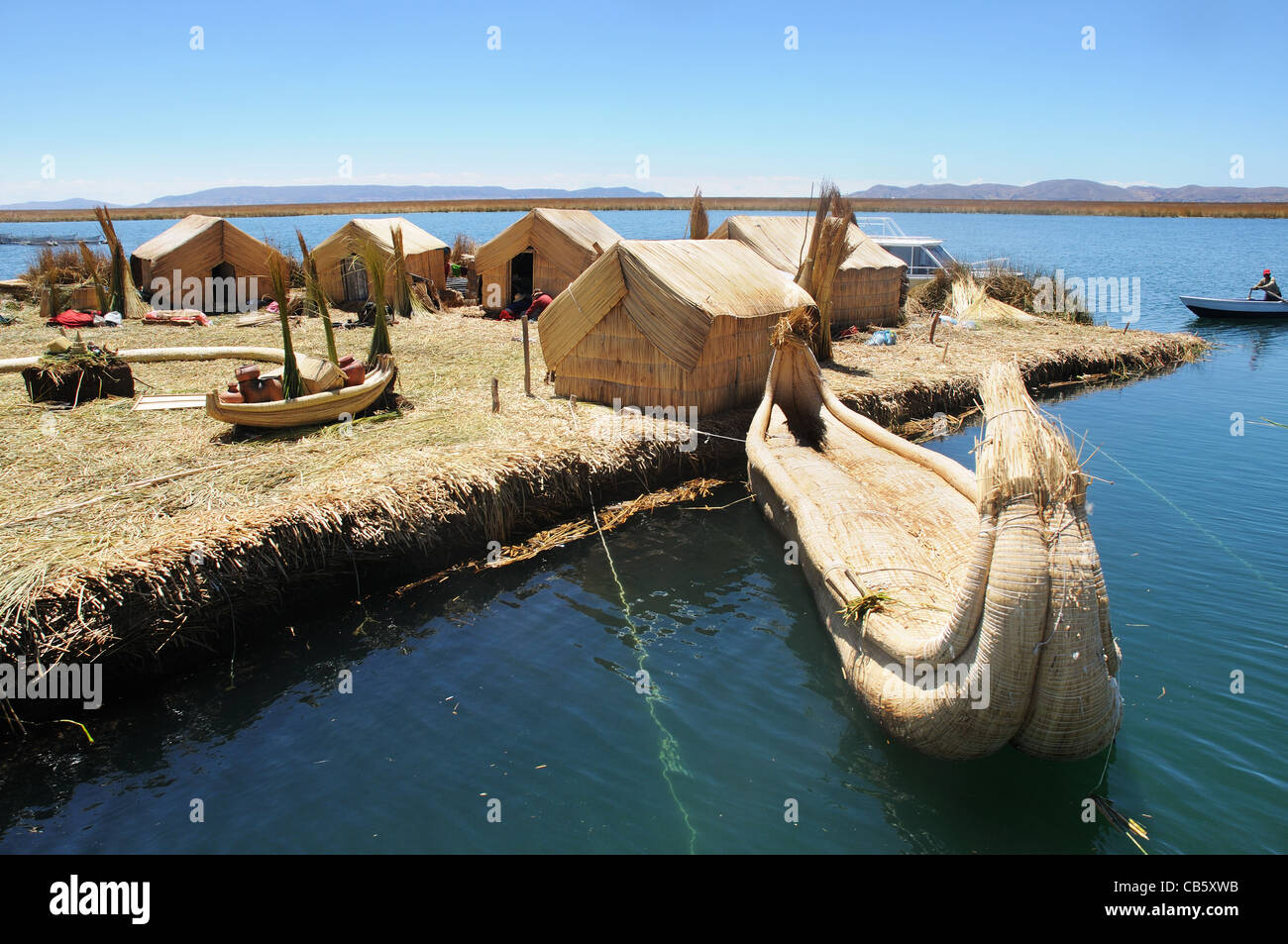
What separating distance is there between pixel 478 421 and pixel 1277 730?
803cm

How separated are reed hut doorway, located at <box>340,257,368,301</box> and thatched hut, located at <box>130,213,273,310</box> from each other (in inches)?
70.3

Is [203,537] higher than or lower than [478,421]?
lower

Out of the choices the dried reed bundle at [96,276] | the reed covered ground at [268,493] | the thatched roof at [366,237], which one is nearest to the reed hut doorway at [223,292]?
the dried reed bundle at [96,276]

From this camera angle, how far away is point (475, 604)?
698 centimetres

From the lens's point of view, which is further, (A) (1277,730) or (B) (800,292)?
(B) (800,292)

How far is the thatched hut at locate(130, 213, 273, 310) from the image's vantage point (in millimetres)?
18281

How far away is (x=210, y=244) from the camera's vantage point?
18.7m

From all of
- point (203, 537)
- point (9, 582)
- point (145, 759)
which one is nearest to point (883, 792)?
point (145, 759)

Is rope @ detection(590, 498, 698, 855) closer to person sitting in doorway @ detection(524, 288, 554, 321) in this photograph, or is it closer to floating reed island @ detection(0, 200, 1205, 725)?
floating reed island @ detection(0, 200, 1205, 725)

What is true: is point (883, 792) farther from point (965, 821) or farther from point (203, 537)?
point (203, 537)

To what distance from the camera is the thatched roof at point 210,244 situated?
1838 centimetres

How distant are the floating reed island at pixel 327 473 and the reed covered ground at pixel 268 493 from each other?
0.06 ft
